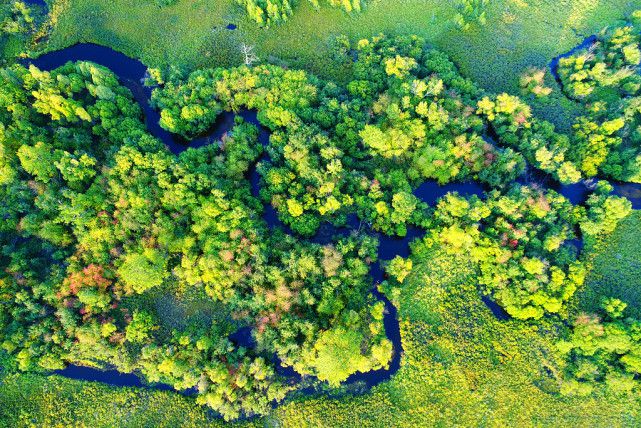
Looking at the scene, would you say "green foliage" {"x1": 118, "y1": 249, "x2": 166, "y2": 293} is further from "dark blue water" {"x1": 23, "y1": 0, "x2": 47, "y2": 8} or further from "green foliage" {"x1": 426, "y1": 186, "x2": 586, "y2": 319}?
"dark blue water" {"x1": 23, "y1": 0, "x2": 47, "y2": 8}

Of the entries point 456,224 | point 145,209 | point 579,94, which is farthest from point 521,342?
point 145,209

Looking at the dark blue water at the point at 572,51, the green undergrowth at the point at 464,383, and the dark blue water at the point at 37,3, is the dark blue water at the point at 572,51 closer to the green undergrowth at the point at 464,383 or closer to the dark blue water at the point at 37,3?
the green undergrowth at the point at 464,383

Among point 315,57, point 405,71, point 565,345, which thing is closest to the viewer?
point 565,345

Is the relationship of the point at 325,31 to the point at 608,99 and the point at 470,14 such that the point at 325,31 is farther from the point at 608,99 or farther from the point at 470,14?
the point at 608,99

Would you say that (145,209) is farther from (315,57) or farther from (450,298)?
(450,298)

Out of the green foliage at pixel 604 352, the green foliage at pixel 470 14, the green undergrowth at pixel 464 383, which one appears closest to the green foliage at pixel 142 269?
the green undergrowth at pixel 464 383

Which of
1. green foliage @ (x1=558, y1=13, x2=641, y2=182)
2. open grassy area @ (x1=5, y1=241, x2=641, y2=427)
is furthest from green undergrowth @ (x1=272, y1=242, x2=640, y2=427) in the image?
green foliage @ (x1=558, y1=13, x2=641, y2=182)

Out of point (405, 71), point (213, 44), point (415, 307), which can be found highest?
point (405, 71)
